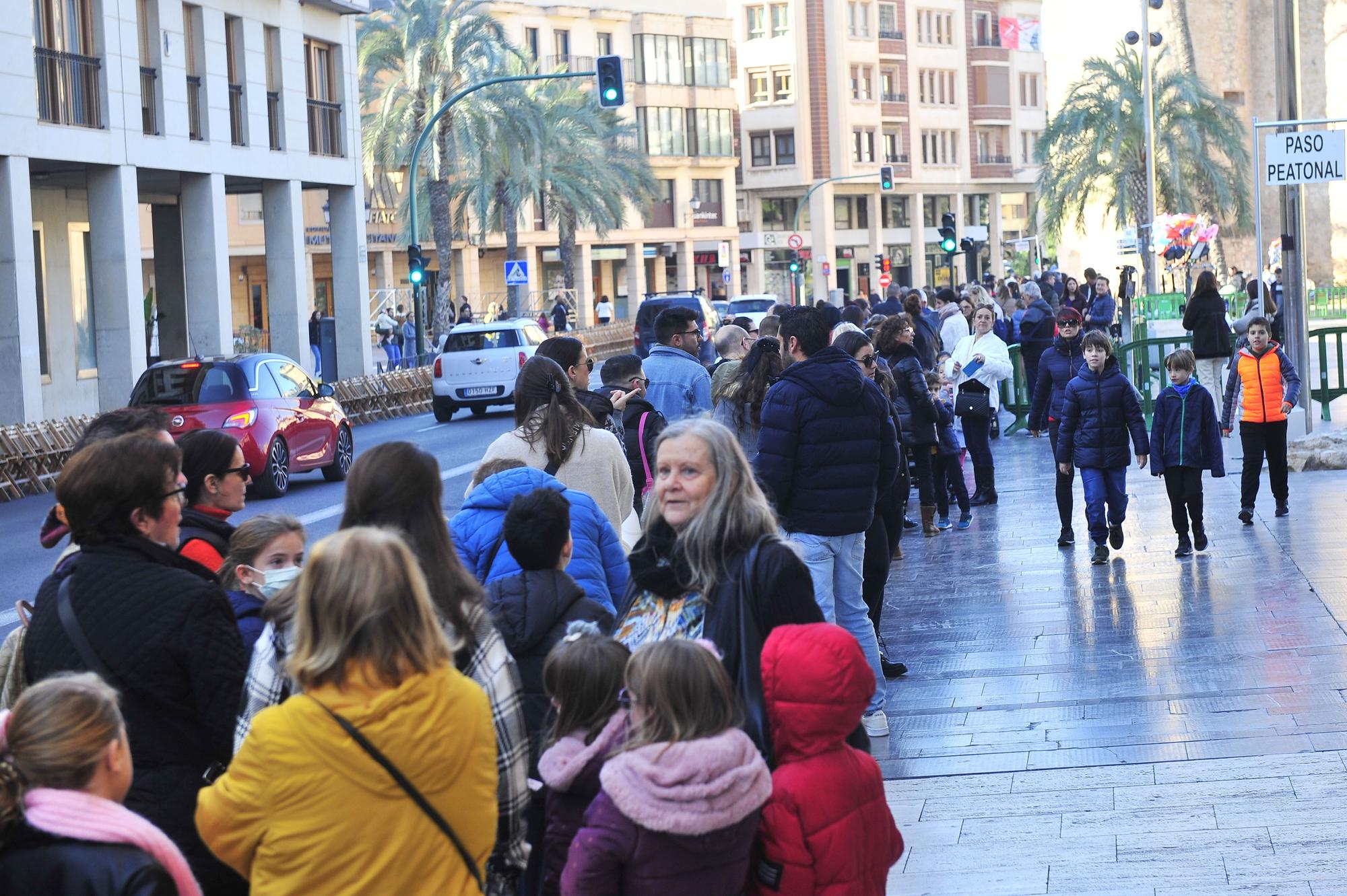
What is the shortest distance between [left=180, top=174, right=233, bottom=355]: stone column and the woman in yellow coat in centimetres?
3071

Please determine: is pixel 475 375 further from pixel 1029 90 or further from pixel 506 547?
pixel 1029 90

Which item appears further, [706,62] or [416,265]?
[706,62]

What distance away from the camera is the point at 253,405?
20.1 m

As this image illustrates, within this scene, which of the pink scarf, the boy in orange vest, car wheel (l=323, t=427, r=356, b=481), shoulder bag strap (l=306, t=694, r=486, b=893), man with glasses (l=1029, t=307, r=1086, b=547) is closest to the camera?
the pink scarf

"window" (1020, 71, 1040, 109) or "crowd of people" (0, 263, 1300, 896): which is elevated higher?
"window" (1020, 71, 1040, 109)

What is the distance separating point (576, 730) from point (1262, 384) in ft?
34.4

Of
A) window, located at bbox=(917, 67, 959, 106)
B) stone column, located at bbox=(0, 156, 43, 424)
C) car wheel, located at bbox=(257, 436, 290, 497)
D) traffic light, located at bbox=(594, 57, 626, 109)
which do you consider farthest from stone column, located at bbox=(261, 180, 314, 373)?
window, located at bbox=(917, 67, 959, 106)

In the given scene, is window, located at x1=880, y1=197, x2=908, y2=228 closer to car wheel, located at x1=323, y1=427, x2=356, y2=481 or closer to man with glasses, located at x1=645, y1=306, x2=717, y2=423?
car wheel, located at x1=323, y1=427, x2=356, y2=481

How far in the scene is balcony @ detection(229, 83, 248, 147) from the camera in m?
34.0

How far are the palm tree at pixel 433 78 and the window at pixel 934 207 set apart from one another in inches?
2023

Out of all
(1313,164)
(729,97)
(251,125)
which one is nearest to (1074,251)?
(729,97)

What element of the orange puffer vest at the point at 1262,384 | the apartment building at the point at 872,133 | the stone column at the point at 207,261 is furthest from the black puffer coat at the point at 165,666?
the apartment building at the point at 872,133

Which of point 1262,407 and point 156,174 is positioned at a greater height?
point 156,174

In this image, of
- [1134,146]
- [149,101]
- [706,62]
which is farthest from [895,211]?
[149,101]
